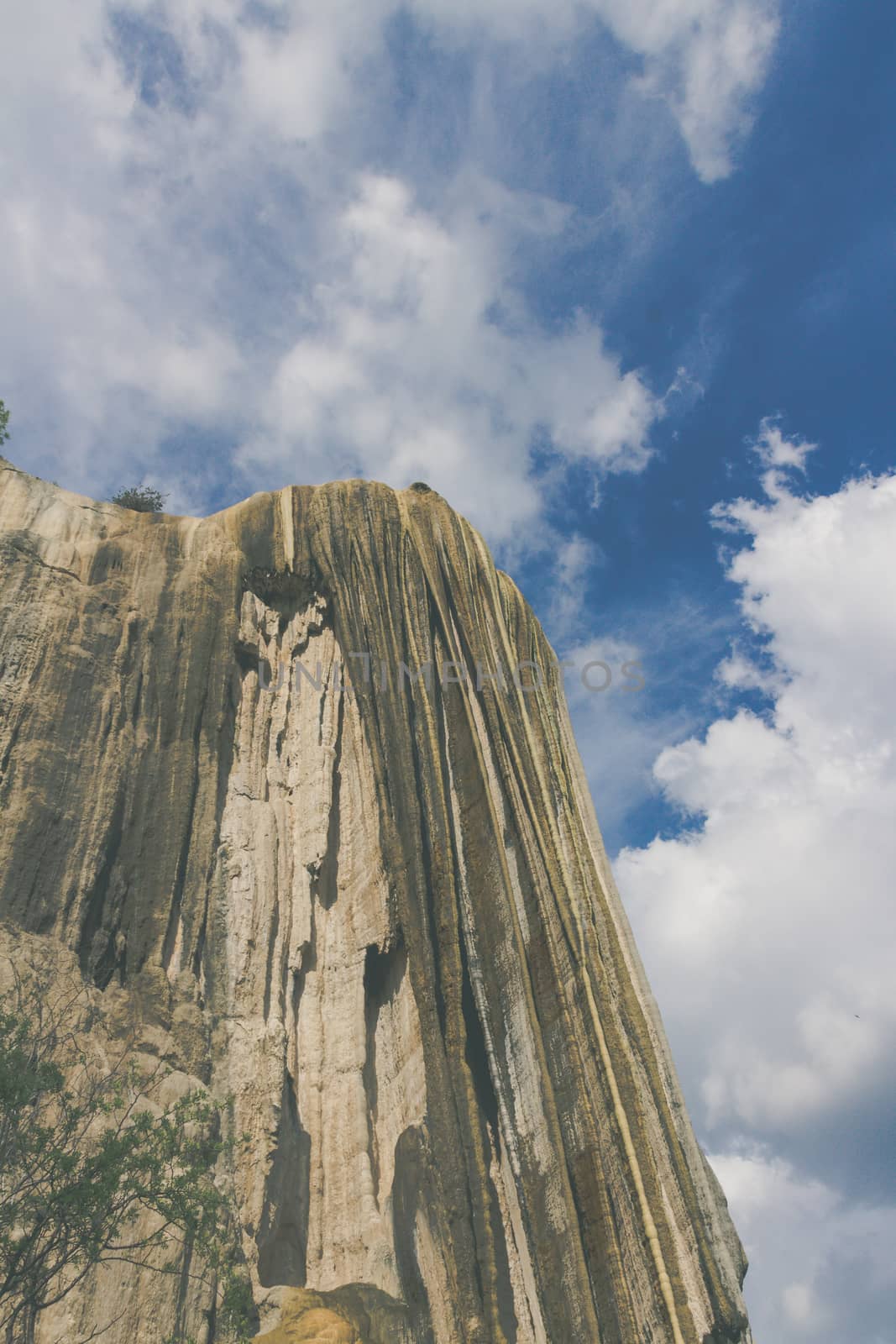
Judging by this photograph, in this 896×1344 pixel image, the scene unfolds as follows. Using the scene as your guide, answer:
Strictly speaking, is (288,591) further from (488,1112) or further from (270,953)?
(488,1112)

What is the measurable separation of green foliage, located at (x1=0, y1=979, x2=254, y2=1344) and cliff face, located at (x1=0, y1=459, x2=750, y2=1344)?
19.3 inches

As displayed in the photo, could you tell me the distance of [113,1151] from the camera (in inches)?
314

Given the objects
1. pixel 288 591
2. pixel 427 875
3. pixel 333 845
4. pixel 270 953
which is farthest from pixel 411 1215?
pixel 288 591

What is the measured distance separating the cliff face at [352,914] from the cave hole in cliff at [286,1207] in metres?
0.04

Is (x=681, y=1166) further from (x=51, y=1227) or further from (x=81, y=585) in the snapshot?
(x=81, y=585)

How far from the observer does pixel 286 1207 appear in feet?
35.6

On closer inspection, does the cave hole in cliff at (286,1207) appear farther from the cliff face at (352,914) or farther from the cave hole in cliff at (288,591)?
the cave hole in cliff at (288,591)

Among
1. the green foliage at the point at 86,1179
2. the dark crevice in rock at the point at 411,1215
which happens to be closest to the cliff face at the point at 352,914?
the dark crevice in rock at the point at 411,1215

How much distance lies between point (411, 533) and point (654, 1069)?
9.96 metres

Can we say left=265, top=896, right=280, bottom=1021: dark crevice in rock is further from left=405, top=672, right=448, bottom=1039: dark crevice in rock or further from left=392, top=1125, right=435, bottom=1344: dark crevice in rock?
left=392, top=1125, right=435, bottom=1344: dark crevice in rock

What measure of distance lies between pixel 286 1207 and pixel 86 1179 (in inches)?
152

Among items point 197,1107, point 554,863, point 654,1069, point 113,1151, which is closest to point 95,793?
point 197,1107

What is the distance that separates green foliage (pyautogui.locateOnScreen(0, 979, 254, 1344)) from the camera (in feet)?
25.0

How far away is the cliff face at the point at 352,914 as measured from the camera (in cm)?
1068
